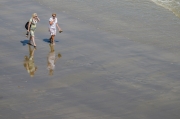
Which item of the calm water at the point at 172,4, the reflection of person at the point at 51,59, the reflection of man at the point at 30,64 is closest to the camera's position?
the reflection of man at the point at 30,64

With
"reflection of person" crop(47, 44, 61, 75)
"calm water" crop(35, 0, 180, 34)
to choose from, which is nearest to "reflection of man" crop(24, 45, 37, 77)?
"reflection of person" crop(47, 44, 61, 75)

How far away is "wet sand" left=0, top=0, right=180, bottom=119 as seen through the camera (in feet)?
50.2

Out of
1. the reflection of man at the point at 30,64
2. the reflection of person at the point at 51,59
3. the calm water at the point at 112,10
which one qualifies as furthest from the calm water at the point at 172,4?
the reflection of man at the point at 30,64

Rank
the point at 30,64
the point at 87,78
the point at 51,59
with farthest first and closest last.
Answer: the point at 51,59 → the point at 30,64 → the point at 87,78

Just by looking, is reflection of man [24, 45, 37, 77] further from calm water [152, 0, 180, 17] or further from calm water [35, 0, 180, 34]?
calm water [152, 0, 180, 17]

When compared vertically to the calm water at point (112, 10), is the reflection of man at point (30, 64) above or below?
below

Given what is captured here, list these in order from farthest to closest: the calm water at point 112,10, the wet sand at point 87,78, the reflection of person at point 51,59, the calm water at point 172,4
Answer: the calm water at point 172,4, the calm water at point 112,10, the reflection of person at point 51,59, the wet sand at point 87,78

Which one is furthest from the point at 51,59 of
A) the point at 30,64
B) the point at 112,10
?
the point at 112,10

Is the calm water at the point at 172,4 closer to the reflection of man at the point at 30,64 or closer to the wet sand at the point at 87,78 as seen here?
the wet sand at the point at 87,78

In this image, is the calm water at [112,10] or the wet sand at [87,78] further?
the calm water at [112,10]

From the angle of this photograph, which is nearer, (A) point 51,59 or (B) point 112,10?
(A) point 51,59

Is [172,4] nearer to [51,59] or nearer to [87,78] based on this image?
[51,59]

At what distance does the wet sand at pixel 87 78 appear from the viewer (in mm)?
15305

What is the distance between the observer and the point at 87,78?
17.7 meters
